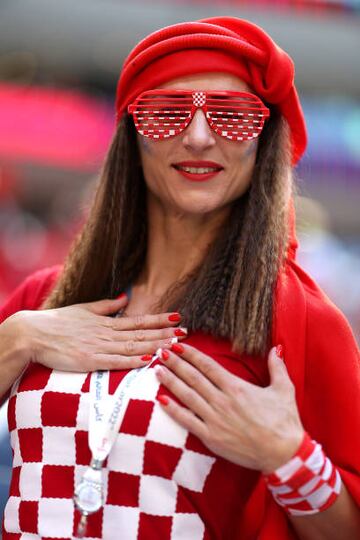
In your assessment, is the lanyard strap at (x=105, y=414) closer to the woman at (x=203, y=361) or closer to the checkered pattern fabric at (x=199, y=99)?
the woman at (x=203, y=361)

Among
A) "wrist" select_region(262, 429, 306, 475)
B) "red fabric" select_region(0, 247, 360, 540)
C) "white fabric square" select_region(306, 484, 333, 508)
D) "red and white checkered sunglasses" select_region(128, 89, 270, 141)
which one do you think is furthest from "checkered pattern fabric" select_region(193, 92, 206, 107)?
"white fabric square" select_region(306, 484, 333, 508)

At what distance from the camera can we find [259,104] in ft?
6.10

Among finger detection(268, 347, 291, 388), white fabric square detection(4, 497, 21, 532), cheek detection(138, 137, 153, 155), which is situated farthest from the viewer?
cheek detection(138, 137, 153, 155)

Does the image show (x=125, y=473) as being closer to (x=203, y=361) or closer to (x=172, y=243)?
(x=203, y=361)

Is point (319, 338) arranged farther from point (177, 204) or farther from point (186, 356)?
point (177, 204)

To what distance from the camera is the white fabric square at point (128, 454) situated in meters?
1.67

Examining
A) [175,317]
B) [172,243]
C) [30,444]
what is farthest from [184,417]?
[172,243]

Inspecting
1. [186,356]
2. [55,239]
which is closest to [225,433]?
[186,356]

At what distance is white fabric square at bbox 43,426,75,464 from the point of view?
1.73 m

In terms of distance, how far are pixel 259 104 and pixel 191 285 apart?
0.44m

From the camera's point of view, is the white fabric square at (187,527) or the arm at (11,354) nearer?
the white fabric square at (187,527)

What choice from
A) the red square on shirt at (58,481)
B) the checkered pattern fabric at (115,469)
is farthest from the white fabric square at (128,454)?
the red square on shirt at (58,481)

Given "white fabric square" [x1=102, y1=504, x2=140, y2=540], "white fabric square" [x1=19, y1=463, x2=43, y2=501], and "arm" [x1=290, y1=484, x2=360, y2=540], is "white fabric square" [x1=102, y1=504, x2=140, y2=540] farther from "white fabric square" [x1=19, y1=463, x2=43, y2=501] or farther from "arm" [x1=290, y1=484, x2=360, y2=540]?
"arm" [x1=290, y1=484, x2=360, y2=540]

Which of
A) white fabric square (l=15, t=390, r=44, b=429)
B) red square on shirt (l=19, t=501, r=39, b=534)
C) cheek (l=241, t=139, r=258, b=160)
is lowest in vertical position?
red square on shirt (l=19, t=501, r=39, b=534)
